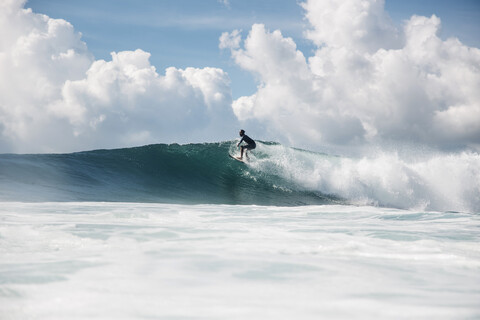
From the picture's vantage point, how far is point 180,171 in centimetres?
1733

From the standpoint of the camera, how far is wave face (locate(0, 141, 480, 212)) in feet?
43.3

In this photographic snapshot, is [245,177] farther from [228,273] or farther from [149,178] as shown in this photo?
[228,273]

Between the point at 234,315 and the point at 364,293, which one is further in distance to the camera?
the point at 364,293

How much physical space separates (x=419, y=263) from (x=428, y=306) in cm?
148

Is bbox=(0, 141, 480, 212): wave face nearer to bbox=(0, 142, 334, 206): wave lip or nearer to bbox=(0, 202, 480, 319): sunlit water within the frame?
bbox=(0, 142, 334, 206): wave lip

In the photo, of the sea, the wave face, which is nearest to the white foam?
the wave face

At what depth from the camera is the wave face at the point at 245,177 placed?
1319cm

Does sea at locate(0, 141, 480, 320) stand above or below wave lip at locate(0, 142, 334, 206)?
below

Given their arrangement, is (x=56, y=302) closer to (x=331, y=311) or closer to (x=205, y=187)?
(x=331, y=311)

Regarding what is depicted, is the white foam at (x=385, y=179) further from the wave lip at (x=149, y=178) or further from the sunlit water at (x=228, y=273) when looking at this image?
the sunlit water at (x=228, y=273)

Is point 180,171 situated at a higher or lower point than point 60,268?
higher

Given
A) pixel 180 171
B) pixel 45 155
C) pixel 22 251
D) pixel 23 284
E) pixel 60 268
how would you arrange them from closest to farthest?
pixel 23 284
pixel 60 268
pixel 22 251
pixel 45 155
pixel 180 171

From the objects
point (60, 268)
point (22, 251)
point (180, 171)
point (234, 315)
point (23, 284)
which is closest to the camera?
point (234, 315)

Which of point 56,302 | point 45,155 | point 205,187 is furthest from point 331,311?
point 45,155
